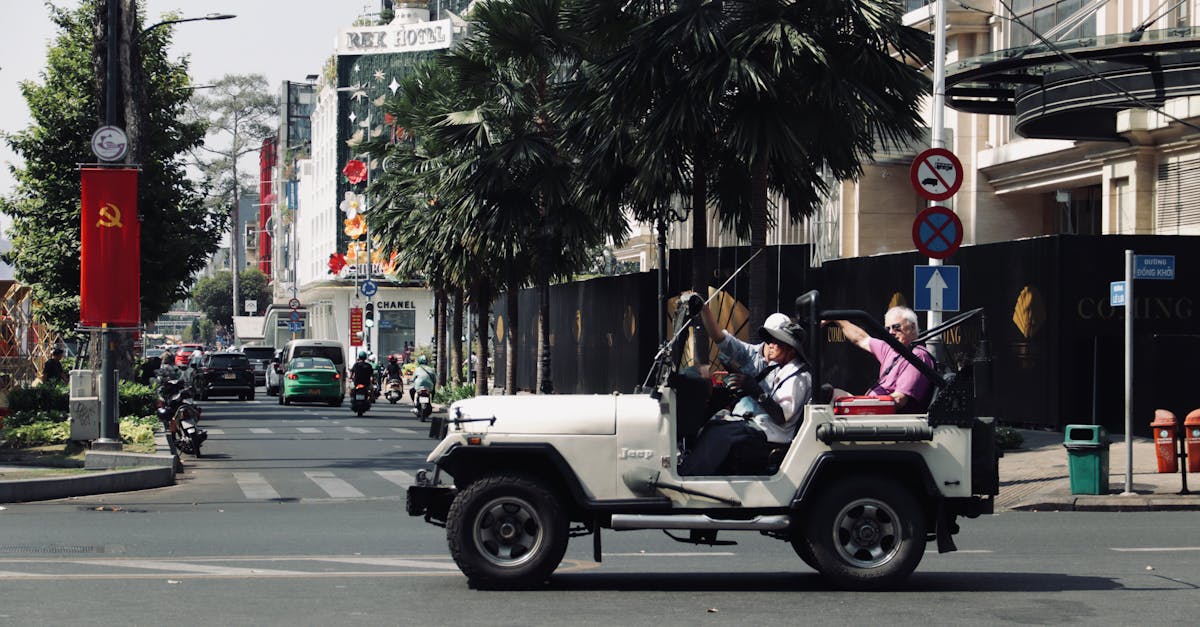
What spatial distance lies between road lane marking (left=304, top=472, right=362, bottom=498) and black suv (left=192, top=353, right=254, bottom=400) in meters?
32.9

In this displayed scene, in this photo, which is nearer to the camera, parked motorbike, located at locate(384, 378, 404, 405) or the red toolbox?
the red toolbox

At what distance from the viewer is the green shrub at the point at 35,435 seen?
23.4m

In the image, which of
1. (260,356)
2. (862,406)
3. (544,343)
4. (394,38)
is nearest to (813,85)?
(862,406)

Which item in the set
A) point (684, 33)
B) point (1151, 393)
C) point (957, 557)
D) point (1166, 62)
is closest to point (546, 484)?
point (957, 557)

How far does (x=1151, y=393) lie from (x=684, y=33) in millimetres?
9213

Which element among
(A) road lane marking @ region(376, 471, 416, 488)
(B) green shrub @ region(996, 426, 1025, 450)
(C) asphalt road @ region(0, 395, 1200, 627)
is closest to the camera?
(C) asphalt road @ region(0, 395, 1200, 627)

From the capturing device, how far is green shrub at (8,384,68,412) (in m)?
26.8

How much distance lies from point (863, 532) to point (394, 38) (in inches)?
3778

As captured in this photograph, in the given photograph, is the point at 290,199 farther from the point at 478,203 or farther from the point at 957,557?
the point at 957,557

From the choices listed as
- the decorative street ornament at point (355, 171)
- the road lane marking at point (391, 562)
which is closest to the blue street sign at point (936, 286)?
the road lane marking at point (391, 562)

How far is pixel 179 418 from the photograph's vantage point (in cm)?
2486

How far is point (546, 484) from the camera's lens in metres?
9.73

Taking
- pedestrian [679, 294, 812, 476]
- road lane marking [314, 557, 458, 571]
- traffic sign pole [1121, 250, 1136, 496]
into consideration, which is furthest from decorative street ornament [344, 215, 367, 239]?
pedestrian [679, 294, 812, 476]

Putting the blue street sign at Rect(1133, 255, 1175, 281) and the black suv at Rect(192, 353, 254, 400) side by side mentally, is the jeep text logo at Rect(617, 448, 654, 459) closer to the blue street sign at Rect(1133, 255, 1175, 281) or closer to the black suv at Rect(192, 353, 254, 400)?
the blue street sign at Rect(1133, 255, 1175, 281)
